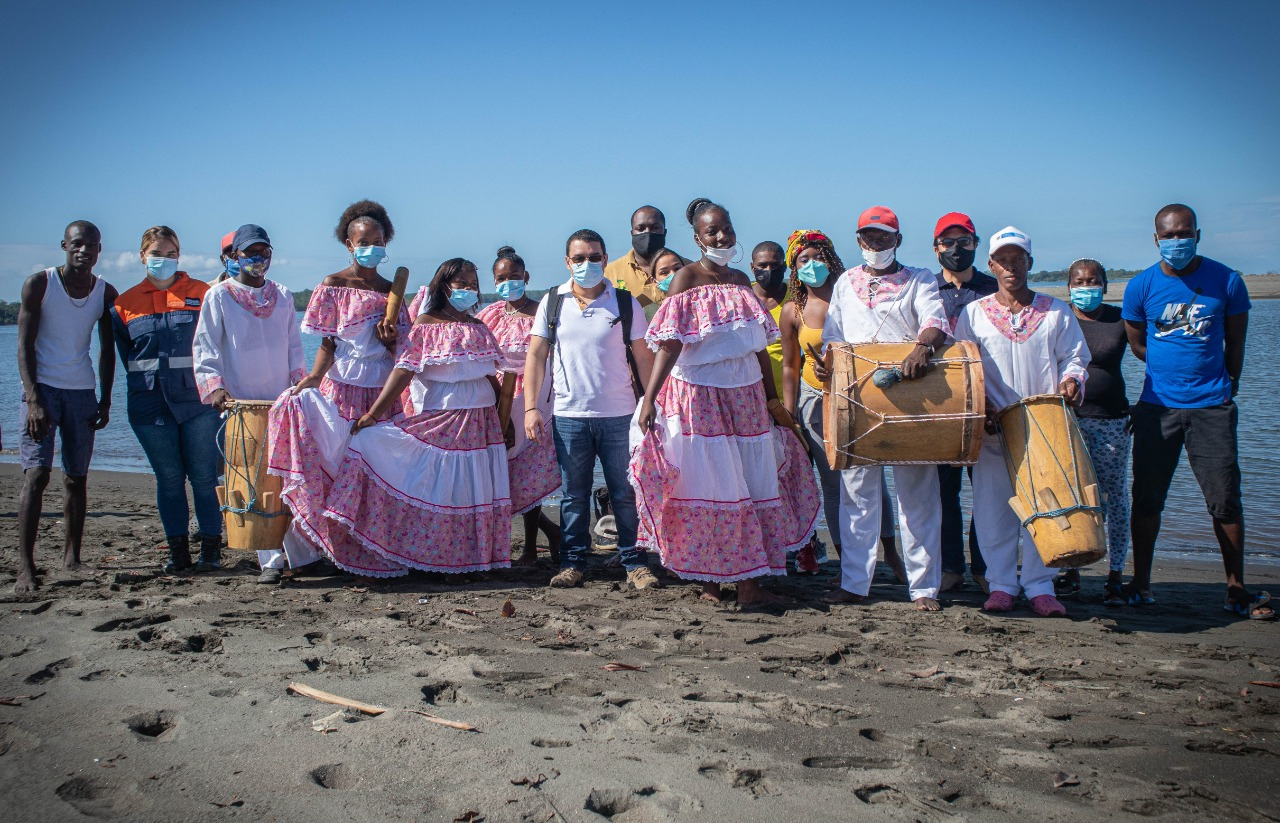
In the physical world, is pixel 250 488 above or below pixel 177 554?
above

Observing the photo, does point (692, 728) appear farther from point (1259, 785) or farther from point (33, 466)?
point (33, 466)

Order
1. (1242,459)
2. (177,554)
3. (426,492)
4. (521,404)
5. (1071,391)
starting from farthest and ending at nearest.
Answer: (1242,459)
(521,404)
(177,554)
(426,492)
(1071,391)

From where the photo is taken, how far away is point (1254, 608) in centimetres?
501

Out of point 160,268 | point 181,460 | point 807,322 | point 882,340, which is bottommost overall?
point 181,460

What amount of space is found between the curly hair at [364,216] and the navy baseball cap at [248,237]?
Result: 1.43 ft

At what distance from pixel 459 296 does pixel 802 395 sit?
208cm

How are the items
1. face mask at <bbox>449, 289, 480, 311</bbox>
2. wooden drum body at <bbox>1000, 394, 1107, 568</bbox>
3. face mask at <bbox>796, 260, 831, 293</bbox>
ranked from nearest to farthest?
wooden drum body at <bbox>1000, 394, 1107, 568</bbox>, face mask at <bbox>796, 260, 831, 293</bbox>, face mask at <bbox>449, 289, 480, 311</bbox>

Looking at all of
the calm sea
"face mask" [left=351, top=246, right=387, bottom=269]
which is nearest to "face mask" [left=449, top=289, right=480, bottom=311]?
"face mask" [left=351, top=246, right=387, bottom=269]

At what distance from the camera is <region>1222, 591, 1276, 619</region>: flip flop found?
4.96m

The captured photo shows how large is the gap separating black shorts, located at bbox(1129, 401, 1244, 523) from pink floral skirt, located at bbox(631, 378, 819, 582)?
77.0 inches

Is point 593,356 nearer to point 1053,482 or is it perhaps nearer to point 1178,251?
point 1053,482

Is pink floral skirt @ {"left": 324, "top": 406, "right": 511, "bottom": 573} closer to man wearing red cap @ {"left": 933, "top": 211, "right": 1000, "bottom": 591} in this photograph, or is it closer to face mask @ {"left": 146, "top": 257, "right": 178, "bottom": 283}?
face mask @ {"left": 146, "top": 257, "right": 178, "bottom": 283}

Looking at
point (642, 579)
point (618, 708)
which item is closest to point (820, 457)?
point (642, 579)

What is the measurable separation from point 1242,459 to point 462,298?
8.96m
